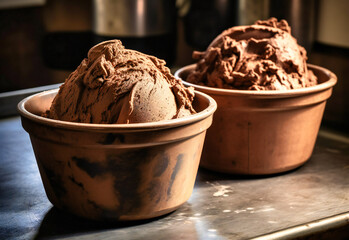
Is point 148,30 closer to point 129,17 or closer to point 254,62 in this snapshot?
point 129,17

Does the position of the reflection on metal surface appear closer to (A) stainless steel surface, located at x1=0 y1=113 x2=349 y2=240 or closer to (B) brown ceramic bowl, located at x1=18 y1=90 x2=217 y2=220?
(A) stainless steel surface, located at x1=0 y1=113 x2=349 y2=240

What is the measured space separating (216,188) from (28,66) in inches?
54.0

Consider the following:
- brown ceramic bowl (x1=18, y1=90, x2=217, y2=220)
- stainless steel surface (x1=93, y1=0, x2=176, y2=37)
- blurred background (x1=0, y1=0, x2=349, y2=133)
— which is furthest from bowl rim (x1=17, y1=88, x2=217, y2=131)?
stainless steel surface (x1=93, y1=0, x2=176, y2=37)

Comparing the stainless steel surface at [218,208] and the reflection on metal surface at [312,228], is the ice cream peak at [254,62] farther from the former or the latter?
the reflection on metal surface at [312,228]

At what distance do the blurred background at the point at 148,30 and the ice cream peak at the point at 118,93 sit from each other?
3.44 ft

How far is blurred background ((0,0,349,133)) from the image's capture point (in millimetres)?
2281

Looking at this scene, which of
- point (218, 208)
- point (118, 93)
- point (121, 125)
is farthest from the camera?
point (218, 208)

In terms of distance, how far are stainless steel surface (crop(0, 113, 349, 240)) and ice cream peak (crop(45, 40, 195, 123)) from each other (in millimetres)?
251

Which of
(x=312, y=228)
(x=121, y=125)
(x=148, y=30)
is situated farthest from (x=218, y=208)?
(x=148, y=30)

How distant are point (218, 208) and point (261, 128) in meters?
0.28

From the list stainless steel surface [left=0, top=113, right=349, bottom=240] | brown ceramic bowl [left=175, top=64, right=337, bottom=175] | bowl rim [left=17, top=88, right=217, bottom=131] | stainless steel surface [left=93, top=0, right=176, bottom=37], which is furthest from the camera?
stainless steel surface [left=93, top=0, right=176, bottom=37]

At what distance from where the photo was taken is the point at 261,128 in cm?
158

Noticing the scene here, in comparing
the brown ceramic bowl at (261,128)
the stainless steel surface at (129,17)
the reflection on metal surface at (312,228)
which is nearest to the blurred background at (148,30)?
the stainless steel surface at (129,17)

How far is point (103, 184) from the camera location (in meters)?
1.26
